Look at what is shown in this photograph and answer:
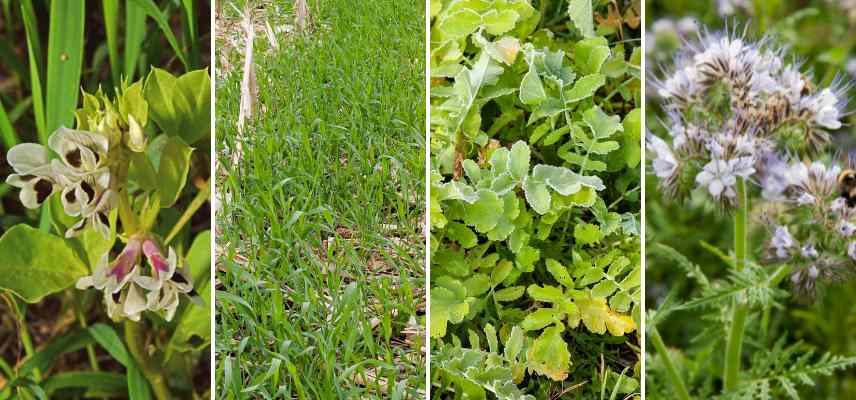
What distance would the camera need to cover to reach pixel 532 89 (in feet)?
3.85

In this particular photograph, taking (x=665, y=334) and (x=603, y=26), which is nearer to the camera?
(x=603, y=26)

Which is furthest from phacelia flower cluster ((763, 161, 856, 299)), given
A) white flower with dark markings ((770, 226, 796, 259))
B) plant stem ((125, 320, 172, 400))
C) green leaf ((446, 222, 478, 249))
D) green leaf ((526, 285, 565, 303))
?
plant stem ((125, 320, 172, 400))

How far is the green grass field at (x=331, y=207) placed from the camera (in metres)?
1.17

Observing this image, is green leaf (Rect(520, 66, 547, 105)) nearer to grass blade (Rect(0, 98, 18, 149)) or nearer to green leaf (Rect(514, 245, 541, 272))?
green leaf (Rect(514, 245, 541, 272))

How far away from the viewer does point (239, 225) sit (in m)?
1.18

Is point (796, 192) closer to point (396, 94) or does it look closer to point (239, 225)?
point (396, 94)

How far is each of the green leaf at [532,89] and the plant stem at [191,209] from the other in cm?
46

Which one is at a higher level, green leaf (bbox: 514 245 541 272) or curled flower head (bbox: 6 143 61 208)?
curled flower head (bbox: 6 143 61 208)

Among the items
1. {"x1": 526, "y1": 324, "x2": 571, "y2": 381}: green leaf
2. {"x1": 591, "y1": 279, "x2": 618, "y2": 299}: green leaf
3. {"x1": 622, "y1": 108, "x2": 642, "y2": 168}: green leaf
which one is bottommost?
{"x1": 526, "y1": 324, "x2": 571, "y2": 381}: green leaf

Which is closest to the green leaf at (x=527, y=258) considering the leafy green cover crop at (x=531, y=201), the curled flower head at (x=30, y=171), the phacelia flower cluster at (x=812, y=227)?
the leafy green cover crop at (x=531, y=201)

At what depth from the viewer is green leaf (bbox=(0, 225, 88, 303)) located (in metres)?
1.21

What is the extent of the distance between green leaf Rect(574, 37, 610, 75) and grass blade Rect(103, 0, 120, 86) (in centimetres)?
65

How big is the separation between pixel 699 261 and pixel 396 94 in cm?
58

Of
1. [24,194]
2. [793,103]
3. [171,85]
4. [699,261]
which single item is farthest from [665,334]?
[24,194]
